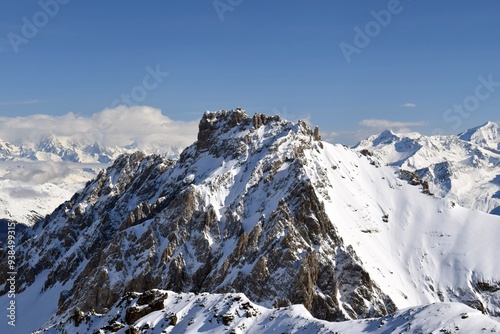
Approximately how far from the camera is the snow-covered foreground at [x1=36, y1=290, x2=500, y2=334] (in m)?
93.7

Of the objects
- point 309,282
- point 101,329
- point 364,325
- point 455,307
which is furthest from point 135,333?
point 309,282

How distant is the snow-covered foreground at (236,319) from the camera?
9369 centimetres

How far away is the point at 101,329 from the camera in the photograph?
4700 inches

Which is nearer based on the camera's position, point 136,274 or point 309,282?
point 309,282

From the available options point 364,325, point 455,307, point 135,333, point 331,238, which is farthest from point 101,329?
point 331,238

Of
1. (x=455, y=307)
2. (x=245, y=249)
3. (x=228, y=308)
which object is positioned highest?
(x=245, y=249)

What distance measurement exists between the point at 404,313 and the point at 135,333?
194 feet

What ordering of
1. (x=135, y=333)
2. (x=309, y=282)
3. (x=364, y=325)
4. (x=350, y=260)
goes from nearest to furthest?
(x=364, y=325)
(x=135, y=333)
(x=309, y=282)
(x=350, y=260)

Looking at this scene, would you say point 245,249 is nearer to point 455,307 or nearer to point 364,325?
point 364,325

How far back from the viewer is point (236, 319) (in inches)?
4469

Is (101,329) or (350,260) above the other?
(101,329)

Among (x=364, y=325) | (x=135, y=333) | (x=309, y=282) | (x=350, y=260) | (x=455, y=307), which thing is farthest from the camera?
(x=350, y=260)

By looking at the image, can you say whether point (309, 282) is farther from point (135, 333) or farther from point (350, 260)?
point (135, 333)

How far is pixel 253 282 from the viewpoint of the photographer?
584 ft
